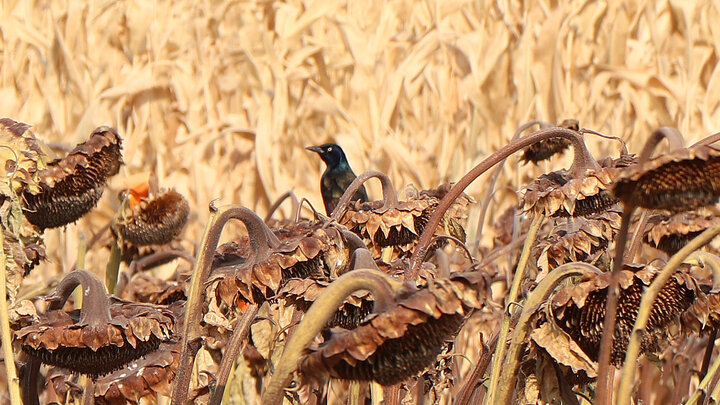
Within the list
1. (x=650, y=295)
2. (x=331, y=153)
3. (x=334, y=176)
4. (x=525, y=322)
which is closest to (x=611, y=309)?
(x=650, y=295)

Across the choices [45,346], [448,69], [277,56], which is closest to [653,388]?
[448,69]

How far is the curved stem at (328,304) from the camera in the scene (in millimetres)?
1157

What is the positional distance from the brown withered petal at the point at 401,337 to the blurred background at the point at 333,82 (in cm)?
363

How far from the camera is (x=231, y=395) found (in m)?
2.13

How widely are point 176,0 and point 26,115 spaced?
1100 mm

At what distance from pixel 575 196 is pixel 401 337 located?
780mm

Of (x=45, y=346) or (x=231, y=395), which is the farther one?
(x=231, y=395)

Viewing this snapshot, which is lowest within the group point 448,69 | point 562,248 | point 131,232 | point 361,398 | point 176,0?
point 361,398

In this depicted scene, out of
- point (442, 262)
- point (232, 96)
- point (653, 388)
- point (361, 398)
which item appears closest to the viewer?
point (361, 398)

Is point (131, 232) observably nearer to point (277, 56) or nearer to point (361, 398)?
point (361, 398)

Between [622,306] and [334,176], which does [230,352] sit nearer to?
[622,306]

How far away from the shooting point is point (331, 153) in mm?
5219

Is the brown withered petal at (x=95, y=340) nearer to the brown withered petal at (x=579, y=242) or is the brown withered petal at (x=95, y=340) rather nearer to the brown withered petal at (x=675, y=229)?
the brown withered petal at (x=579, y=242)

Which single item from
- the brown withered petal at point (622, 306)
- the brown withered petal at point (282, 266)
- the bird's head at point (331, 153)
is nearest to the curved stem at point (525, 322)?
the brown withered petal at point (622, 306)
